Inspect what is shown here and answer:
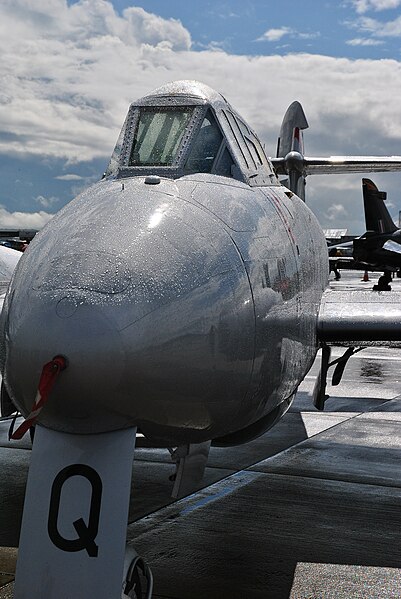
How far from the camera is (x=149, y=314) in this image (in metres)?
3.95

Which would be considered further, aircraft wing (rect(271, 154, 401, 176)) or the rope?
aircraft wing (rect(271, 154, 401, 176))

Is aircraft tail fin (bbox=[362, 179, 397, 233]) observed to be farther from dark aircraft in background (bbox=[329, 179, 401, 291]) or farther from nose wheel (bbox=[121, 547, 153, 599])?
nose wheel (bbox=[121, 547, 153, 599])

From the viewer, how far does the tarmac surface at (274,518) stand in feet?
19.1

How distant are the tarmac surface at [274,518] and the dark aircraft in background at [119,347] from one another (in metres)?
1.41

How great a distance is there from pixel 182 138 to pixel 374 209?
39.7 meters

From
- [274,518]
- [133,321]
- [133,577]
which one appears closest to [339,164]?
[274,518]

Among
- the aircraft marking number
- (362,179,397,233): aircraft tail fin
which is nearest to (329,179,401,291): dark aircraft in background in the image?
(362,179,397,233): aircraft tail fin

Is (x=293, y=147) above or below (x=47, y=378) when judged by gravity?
above

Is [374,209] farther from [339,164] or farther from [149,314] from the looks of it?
[149,314]

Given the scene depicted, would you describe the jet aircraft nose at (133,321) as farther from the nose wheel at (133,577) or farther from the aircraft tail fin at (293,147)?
the aircraft tail fin at (293,147)

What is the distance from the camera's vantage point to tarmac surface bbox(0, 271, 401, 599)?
5812 mm

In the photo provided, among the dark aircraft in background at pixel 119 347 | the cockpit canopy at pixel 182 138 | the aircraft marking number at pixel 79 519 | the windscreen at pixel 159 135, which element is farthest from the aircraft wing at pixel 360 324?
the aircraft marking number at pixel 79 519

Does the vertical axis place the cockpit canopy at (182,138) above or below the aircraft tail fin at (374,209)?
below

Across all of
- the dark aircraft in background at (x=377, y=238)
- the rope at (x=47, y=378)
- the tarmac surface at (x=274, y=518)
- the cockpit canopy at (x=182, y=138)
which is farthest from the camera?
the dark aircraft in background at (x=377, y=238)
